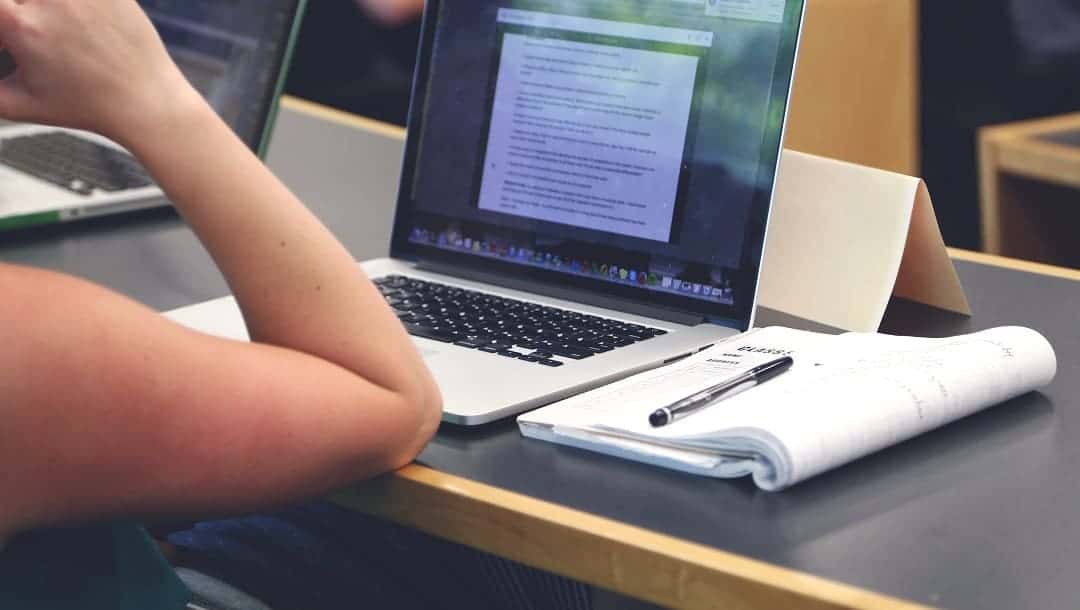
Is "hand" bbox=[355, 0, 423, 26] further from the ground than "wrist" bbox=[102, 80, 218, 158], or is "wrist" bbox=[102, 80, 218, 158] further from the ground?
"hand" bbox=[355, 0, 423, 26]

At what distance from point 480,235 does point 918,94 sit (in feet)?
8.00

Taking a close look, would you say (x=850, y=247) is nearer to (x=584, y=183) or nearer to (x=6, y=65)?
(x=584, y=183)

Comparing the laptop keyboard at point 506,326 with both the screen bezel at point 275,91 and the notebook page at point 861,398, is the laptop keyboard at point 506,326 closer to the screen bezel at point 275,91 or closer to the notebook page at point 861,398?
the notebook page at point 861,398

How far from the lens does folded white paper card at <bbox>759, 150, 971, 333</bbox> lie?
1088mm

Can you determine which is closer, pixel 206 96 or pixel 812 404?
pixel 812 404

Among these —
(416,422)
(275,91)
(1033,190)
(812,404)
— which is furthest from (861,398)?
(1033,190)

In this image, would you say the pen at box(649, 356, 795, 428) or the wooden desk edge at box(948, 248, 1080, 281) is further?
the wooden desk edge at box(948, 248, 1080, 281)

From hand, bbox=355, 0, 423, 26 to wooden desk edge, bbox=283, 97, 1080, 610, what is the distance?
2164 mm

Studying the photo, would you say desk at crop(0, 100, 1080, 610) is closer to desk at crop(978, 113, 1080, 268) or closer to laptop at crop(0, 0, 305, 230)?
laptop at crop(0, 0, 305, 230)

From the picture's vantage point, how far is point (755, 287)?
1.08 metres

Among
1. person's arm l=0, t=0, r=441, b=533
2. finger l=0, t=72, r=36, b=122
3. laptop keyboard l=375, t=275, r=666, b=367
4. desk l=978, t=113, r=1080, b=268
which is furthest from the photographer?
desk l=978, t=113, r=1080, b=268

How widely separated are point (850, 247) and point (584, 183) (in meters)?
0.21

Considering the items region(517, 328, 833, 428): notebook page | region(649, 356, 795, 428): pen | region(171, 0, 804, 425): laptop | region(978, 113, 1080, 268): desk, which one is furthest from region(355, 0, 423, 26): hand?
region(649, 356, 795, 428): pen

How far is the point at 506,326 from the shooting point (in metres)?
1.08
